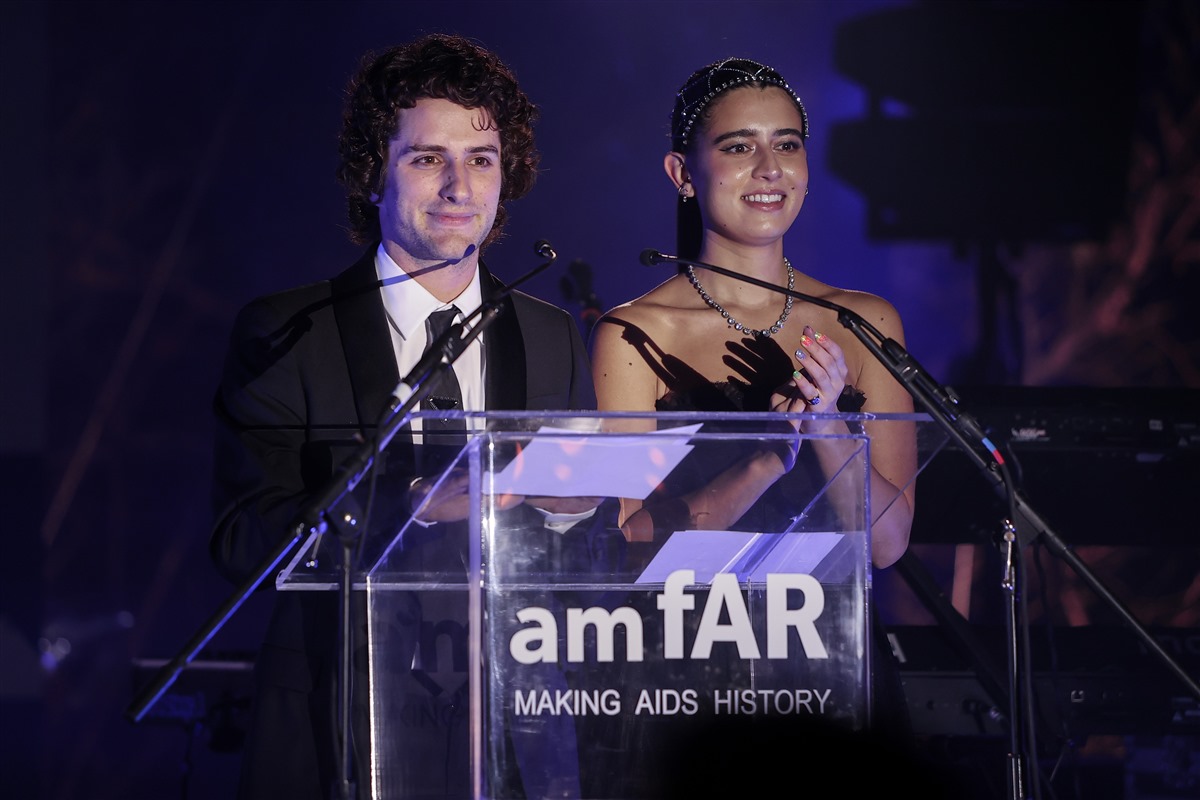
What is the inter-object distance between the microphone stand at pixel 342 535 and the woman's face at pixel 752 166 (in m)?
1.18

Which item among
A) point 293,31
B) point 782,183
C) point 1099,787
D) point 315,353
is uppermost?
point 293,31

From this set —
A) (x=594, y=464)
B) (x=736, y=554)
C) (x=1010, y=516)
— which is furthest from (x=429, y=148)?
(x=1010, y=516)

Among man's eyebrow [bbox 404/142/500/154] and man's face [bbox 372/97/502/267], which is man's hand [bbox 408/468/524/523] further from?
man's eyebrow [bbox 404/142/500/154]

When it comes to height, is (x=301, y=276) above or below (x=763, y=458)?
above

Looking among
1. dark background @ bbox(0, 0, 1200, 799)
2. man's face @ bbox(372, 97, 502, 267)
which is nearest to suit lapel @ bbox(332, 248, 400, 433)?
man's face @ bbox(372, 97, 502, 267)

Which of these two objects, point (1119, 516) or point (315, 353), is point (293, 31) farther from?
point (1119, 516)

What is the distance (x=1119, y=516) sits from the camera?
383 cm

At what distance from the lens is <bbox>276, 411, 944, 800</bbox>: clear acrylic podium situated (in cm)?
159

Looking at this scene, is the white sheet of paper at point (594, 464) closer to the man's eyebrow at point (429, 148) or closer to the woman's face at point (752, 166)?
the man's eyebrow at point (429, 148)

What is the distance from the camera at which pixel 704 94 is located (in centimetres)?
280

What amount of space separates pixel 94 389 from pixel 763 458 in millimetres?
3284

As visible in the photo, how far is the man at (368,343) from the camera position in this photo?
6.52ft

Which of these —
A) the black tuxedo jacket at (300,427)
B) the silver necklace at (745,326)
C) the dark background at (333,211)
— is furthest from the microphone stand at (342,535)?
the dark background at (333,211)

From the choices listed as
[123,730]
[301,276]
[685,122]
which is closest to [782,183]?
[685,122]
